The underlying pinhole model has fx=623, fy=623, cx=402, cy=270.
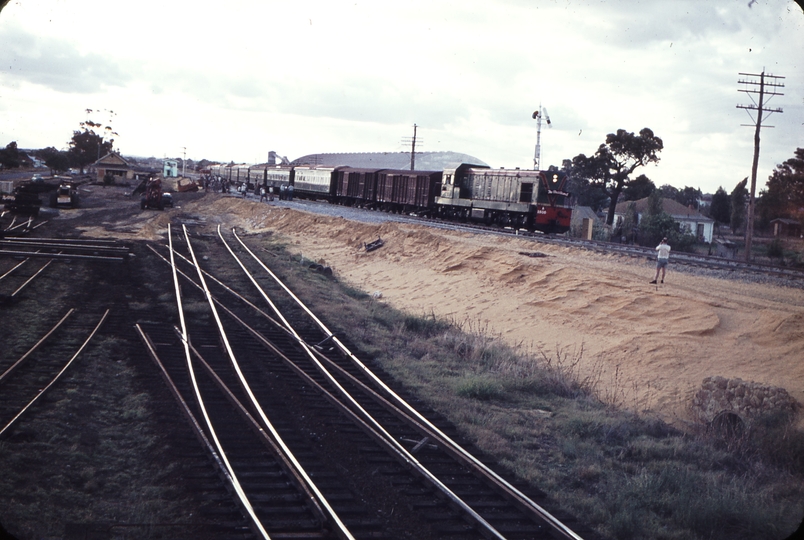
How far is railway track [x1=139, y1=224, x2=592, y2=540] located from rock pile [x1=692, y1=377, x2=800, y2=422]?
5.13 m

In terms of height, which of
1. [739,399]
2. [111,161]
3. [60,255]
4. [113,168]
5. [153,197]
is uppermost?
[111,161]

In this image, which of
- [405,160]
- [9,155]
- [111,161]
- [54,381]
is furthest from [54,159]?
[54,381]

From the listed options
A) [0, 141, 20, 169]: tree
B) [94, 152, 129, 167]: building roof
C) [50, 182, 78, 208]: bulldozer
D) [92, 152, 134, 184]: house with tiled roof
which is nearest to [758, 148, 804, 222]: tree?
[50, 182, 78, 208]: bulldozer

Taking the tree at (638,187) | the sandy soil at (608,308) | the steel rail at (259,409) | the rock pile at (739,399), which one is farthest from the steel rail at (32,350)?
the tree at (638,187)

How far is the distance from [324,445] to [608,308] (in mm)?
10474

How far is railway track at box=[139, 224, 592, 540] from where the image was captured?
5.75 m

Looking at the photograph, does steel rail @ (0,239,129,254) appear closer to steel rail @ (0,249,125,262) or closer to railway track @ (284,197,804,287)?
steel rail @ (0,249,125,262)

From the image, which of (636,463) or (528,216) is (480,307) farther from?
(528,216)

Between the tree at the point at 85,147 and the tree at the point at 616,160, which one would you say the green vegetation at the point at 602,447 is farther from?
the tree at the point at 85,147

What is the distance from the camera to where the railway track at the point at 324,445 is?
5754 mm

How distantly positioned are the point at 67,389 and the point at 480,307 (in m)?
12.1

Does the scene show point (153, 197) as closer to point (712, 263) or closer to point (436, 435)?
point (712, 263)

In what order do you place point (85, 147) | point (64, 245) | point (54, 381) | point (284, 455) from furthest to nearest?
1. point (85, 147)
2. point (64, 245)
3. point (54, 381)
4. point (284, 455)

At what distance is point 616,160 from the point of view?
5800 centimetres
